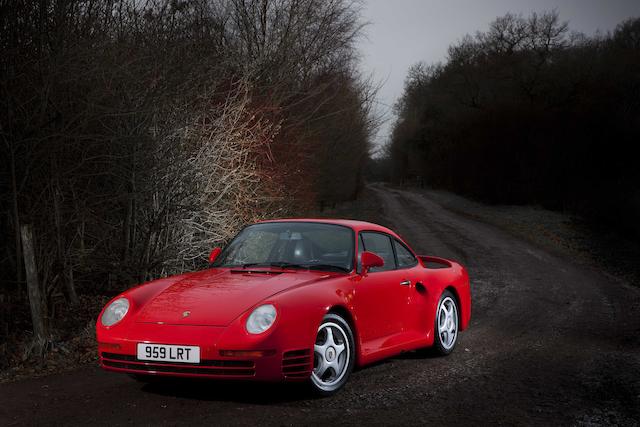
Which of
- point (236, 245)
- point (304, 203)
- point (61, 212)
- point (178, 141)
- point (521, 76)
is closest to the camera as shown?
point (236, 245)

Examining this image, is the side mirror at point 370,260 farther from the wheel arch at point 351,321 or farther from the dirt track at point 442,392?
the dirt track at point 442,392

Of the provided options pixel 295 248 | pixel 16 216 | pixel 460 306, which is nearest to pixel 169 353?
pixel 295 248

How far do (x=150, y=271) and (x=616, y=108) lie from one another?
33.7 metres

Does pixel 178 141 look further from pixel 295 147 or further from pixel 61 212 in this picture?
pixel 295 147

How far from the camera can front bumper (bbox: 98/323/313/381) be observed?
5336 millimetres

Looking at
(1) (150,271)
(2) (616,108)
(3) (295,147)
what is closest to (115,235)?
(1) (150,271)

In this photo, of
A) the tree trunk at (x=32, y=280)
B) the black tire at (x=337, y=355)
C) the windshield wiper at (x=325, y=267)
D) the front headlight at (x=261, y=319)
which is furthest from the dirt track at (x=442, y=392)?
the tree trunk at (x=32, y=280)

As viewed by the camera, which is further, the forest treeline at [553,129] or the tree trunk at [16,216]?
the forest treeline at [553,129]

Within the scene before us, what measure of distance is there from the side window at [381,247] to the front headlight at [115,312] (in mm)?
2360

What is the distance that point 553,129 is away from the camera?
129ft

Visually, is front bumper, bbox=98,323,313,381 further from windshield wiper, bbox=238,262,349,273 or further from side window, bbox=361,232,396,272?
side window, bbox=361,232,396,272

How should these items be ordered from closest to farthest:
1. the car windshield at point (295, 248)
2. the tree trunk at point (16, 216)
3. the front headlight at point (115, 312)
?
1. the front headlight at point (115, 312)
2. the car windshield at point (295, 248)
3. the tree trunk at point (16, 216)

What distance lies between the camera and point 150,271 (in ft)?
41.6

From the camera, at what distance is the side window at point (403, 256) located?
25.4 feet
